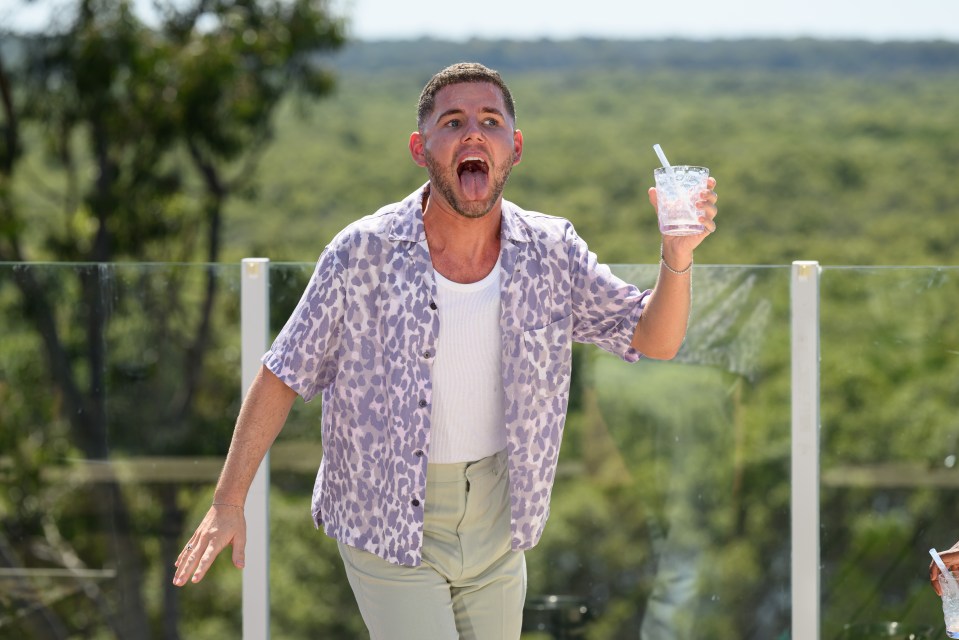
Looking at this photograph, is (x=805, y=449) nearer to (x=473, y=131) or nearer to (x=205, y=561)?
(x=473, y=131)

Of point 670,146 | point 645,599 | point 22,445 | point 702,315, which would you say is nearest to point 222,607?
point 22,445

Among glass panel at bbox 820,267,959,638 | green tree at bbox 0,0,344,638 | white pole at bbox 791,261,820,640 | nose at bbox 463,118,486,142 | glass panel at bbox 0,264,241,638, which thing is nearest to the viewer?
nose at bbox 463,118,486,142

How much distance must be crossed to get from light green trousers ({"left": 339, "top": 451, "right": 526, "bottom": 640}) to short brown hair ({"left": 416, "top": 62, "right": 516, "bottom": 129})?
2.15 ft

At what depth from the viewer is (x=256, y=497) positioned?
138 inches

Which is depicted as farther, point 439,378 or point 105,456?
point 105,456

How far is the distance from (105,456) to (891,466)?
88.2 inches

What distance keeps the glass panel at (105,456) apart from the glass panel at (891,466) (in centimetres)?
163

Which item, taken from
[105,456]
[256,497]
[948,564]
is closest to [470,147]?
[948,564]

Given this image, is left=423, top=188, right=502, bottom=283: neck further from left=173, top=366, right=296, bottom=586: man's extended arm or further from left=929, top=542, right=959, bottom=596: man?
left=929, top=542, right=959, bottom=596: man

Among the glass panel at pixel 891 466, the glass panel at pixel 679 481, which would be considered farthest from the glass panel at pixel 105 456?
the glass panel at pixel 891 466

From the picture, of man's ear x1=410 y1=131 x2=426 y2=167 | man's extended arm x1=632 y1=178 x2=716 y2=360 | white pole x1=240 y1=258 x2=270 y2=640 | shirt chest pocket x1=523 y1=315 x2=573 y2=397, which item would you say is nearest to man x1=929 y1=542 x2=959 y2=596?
man's extended arm x1=632 y1=178 x2=716 y2=360

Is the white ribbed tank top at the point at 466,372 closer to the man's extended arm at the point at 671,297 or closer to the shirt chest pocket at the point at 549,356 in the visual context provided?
the shirt chest pocket at the point at 549,356

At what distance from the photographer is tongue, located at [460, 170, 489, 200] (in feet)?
7.98

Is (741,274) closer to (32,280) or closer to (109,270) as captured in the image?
(109,270)
